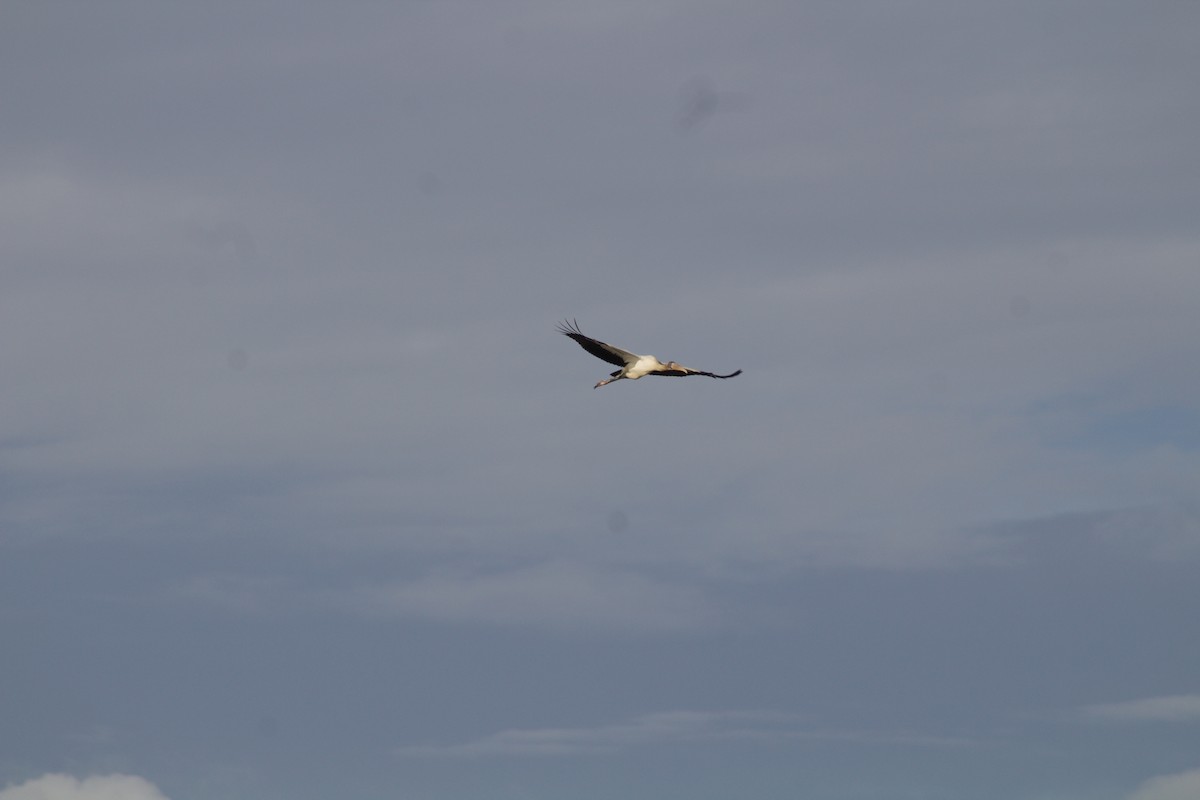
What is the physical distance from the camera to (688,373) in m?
116

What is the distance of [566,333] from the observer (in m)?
117

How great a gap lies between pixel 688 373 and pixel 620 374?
505 centimetres

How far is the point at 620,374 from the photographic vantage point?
119 meters

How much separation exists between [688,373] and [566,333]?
321 inches

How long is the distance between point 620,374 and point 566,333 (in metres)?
4.59
